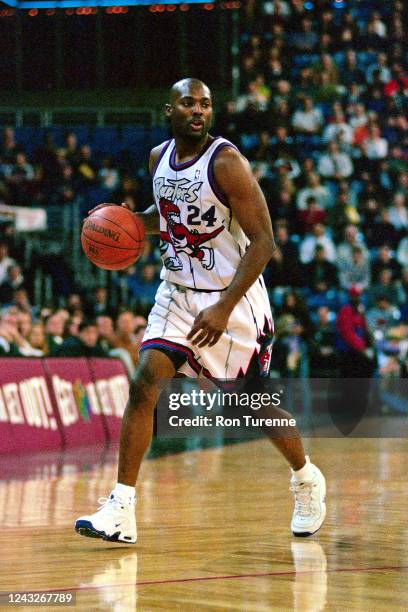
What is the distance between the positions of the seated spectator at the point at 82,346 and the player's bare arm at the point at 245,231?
756 centimetres

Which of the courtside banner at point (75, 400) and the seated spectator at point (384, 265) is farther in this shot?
the seated spectator at point (384, 265)

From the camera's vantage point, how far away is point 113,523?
560cm

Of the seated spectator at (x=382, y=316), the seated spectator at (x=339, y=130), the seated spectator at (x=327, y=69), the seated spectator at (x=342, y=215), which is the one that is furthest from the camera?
the seated spectator at (x=327, y=69)

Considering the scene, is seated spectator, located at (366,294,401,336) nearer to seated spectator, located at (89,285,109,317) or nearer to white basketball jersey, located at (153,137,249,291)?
seated spectator, located at (89,285,109,317)

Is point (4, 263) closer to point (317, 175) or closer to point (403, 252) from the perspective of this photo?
point (317, 175)

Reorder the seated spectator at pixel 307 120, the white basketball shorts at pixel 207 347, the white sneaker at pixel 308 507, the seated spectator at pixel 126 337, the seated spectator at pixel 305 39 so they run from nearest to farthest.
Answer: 1. the white basketball shorts at pixel 207 347
2. the white sneaker at pixel 308 507
3. the seated spectator at pixel 126 337
4. the seated spectator at pixel 307 120
5. the seated spectator at pixel 305 39

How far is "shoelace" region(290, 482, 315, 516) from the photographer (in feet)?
20.0

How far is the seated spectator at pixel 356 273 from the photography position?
1717cm

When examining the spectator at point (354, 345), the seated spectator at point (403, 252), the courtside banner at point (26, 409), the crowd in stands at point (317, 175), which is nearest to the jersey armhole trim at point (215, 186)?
the courtside banner at point (26, 409)

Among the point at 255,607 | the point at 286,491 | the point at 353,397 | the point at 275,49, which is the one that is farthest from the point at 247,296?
the point at 275,49

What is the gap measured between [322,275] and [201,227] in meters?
11.3

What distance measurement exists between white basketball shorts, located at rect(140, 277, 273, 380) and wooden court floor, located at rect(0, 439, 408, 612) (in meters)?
0.85

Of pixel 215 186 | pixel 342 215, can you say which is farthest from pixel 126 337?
pixel 215 186

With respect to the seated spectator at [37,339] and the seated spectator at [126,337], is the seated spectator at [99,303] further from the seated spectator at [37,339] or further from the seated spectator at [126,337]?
the seated spectator at [37,339]
